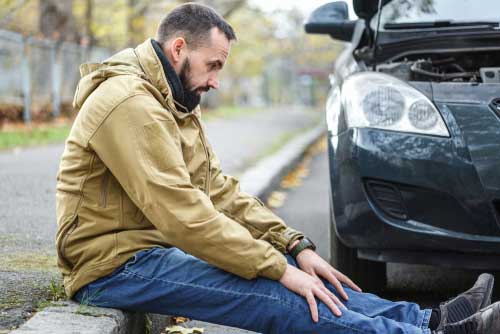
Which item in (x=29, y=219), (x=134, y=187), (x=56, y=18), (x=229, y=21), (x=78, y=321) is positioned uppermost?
(x=134, y=187)

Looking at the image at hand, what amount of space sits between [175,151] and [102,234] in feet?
1.24

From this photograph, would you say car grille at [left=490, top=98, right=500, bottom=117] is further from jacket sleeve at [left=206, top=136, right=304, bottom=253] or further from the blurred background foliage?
the blurred background foliage

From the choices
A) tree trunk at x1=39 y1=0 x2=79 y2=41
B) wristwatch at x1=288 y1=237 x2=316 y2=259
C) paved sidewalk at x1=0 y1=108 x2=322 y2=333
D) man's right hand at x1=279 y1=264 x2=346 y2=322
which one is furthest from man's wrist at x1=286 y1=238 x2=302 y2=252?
tree trunk at x1=39 y1=0 x2=79 y2=41

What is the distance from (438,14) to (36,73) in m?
12.8

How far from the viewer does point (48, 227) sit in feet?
17.4

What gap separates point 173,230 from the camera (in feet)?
9.59

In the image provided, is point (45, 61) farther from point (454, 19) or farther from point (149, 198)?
point (149, 198)

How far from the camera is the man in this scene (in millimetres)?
2951

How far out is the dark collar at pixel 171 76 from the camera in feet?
10.4

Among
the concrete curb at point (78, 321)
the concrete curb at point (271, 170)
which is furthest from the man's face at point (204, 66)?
the concrete curb at point (271, 170)

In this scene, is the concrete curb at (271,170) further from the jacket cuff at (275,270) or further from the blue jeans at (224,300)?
the jacket cuff at (275,270)

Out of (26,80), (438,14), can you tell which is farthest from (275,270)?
(26,80)

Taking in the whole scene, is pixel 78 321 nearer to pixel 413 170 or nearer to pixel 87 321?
pixel 87 321

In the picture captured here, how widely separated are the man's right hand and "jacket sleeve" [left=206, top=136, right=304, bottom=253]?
0.43 meters
